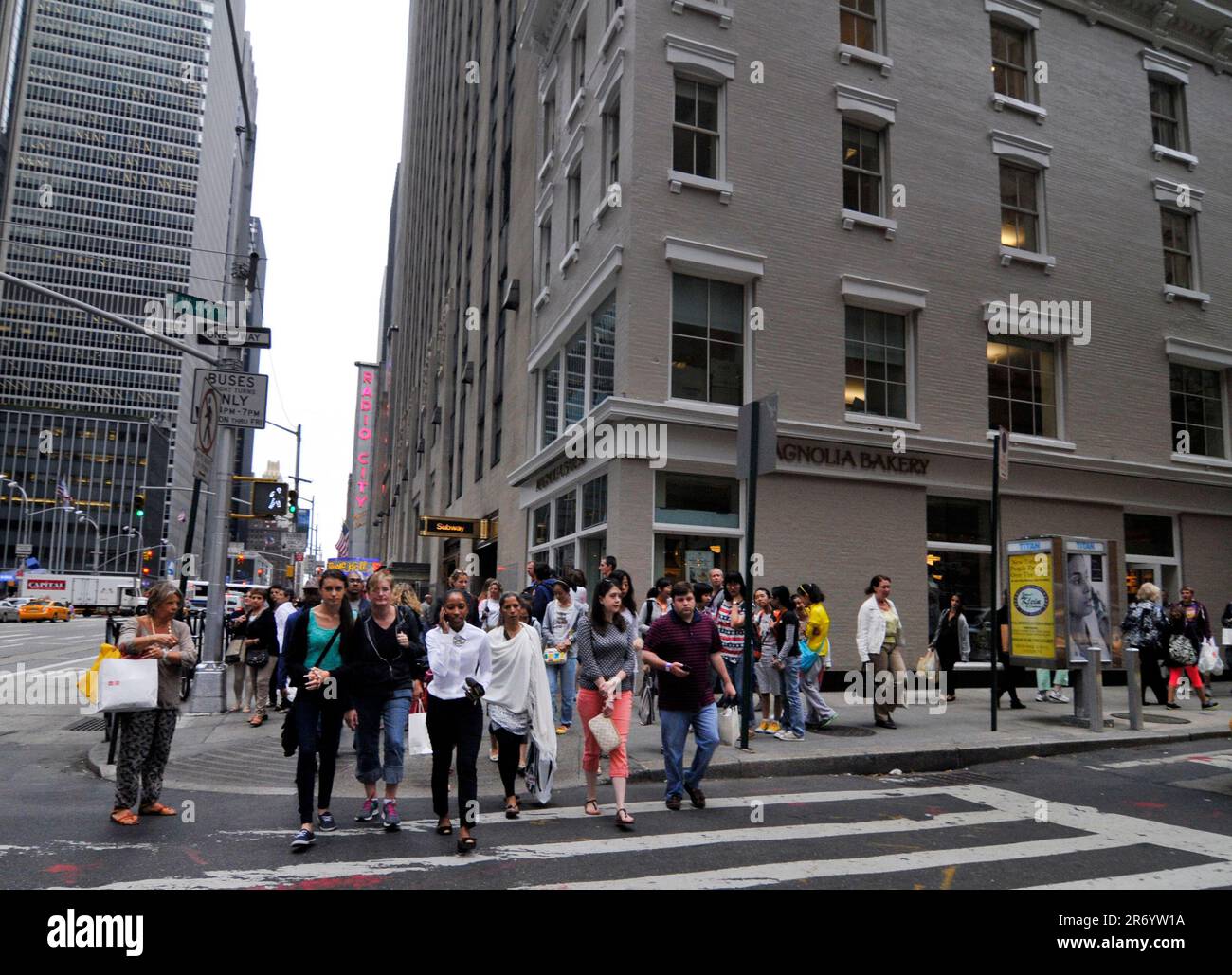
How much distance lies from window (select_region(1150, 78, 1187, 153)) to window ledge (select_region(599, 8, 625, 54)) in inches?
536

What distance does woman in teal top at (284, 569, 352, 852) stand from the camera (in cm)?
645

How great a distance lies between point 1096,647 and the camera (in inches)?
481

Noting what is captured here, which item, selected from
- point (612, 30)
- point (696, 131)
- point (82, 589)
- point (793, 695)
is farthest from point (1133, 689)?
point (82, 589)

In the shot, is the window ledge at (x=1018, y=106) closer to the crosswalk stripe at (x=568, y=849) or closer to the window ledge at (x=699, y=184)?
the window ledge at (x=699, y=184)

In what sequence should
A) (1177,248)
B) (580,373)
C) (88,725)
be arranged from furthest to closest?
(1177,248) < (580,373) < (88,725)

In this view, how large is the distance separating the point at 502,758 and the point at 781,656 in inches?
188

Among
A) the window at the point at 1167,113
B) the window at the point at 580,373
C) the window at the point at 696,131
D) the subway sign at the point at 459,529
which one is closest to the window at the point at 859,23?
the window at the point at 696,131

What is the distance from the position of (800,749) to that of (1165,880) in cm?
466

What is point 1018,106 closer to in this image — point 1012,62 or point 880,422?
point 1012,62

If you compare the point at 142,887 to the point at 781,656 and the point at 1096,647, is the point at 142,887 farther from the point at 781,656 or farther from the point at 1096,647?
the point at 1096,647

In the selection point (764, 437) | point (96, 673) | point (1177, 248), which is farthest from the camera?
point (1177, 248)

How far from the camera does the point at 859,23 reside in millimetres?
17984

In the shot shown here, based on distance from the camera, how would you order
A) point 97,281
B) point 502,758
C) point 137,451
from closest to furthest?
point 502,758 → point 97,281 → point 137,451
